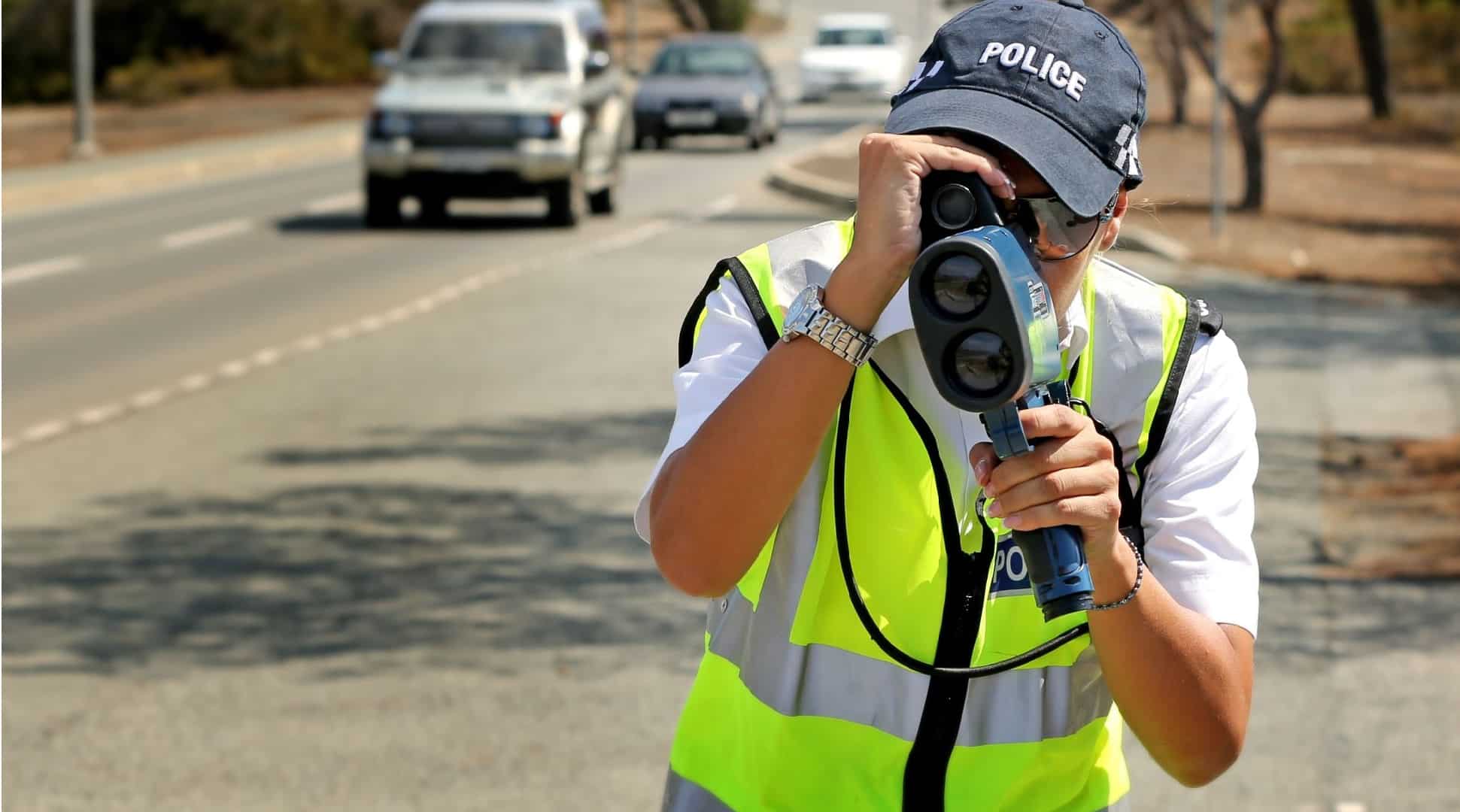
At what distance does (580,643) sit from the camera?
6324 millimetres

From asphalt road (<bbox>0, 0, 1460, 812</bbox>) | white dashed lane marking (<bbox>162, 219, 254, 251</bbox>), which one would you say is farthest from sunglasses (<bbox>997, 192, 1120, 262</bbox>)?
white dashed lane marking (<bbox>162, 219, 254, 251</bbox>)

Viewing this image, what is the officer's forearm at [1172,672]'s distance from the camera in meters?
2.00

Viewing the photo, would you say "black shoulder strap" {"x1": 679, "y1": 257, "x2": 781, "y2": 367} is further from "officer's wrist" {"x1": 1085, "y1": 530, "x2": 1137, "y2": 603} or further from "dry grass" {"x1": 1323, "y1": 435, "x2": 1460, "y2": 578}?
"dry grass" {"x1": 1323, "y1": 435, "x2": 1460, "y2": 578}

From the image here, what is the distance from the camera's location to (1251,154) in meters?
21.5

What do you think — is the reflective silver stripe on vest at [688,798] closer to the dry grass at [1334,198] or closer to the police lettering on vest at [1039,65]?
the police lettering on vest at [1039,65]

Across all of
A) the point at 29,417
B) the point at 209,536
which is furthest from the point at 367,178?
the point at 209,536

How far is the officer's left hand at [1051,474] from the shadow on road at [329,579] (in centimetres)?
437

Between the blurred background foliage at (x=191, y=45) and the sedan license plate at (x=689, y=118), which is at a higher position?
the sedan license plate at (x=689, y=118)

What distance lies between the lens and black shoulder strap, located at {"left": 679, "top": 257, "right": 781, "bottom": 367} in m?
2.13

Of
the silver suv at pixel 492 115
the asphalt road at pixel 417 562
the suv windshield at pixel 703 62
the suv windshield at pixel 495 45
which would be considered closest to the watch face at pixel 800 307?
the asphalt road at pixel 417 562

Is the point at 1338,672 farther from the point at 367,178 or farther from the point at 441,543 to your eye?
the point at 367,178

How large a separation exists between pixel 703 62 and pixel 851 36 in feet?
47.7

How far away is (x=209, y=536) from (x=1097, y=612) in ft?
19.8

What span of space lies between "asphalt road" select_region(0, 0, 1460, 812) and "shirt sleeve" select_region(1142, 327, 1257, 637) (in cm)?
298
